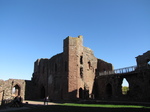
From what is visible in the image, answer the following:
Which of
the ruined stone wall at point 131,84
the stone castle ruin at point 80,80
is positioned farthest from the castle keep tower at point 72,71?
the ruined stone wall at point 131,84

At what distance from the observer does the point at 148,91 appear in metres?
19.7

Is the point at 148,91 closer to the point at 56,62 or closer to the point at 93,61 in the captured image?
the point at 93,61

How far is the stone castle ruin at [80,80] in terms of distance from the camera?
2200 centimetres

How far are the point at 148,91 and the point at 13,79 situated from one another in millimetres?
23625

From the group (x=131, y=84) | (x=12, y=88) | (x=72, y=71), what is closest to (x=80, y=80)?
(x=72, y=71)

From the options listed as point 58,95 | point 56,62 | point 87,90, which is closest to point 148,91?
point 87,90

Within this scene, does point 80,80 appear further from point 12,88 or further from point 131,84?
point 12,88

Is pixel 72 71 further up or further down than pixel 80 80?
further up

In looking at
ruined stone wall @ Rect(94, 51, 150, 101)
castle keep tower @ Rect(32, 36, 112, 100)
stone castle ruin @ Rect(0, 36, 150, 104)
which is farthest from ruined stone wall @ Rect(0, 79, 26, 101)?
ruined stone wall @ Rect(94, 51, 150, 101)

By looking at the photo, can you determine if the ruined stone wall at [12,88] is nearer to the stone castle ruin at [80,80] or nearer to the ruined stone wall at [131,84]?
the stone castle ruin at [80,80]

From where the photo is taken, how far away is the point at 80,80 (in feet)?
80.9

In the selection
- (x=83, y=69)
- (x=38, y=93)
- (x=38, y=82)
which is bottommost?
(x=38, y=93)

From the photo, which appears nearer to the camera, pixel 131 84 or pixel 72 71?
pixel 131 84

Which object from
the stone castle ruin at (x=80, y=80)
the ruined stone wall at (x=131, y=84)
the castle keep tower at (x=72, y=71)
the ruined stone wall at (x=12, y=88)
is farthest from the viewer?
the ruined stone wall at (x=12, y=88)
